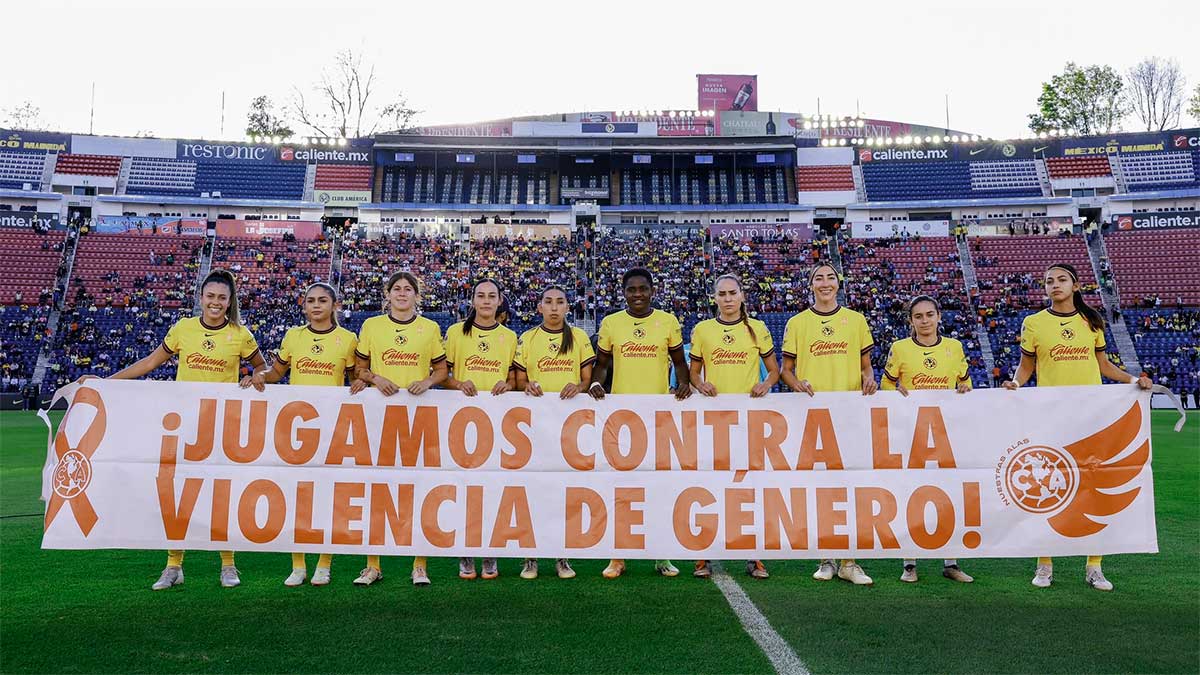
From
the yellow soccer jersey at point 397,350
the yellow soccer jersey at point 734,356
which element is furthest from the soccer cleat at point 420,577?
the yellow soccer jersey at point 734,356

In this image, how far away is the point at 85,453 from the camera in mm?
5672

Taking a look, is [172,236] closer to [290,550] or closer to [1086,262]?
[290,550]

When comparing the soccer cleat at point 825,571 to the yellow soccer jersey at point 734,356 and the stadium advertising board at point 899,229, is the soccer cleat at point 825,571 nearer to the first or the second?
the yellow soccer jersey at point 734,356

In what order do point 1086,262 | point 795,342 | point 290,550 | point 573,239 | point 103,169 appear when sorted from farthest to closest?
point 103,169 → point 573,239 → point 1086,262 → point 795,342 → point 290,550

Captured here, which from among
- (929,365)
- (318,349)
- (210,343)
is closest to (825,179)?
(929,365)

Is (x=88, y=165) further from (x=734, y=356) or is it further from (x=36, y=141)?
(x=734, y=356)

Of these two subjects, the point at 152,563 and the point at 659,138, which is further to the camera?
the point at 659,138

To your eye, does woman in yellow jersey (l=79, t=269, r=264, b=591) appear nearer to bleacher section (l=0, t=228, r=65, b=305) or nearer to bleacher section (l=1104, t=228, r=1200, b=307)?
bleacher section (l=0, t=228, r=65, b=305)

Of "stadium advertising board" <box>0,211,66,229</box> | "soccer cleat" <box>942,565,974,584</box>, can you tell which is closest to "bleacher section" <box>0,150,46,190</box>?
"stadium advertising board" <box>0,211,66,229</box>

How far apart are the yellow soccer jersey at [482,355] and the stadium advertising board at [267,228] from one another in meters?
37.7

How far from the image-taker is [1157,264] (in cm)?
3756

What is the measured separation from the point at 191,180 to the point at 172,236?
800cm

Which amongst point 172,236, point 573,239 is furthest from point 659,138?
point 172,236

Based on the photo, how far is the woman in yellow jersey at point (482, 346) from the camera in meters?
6.24
